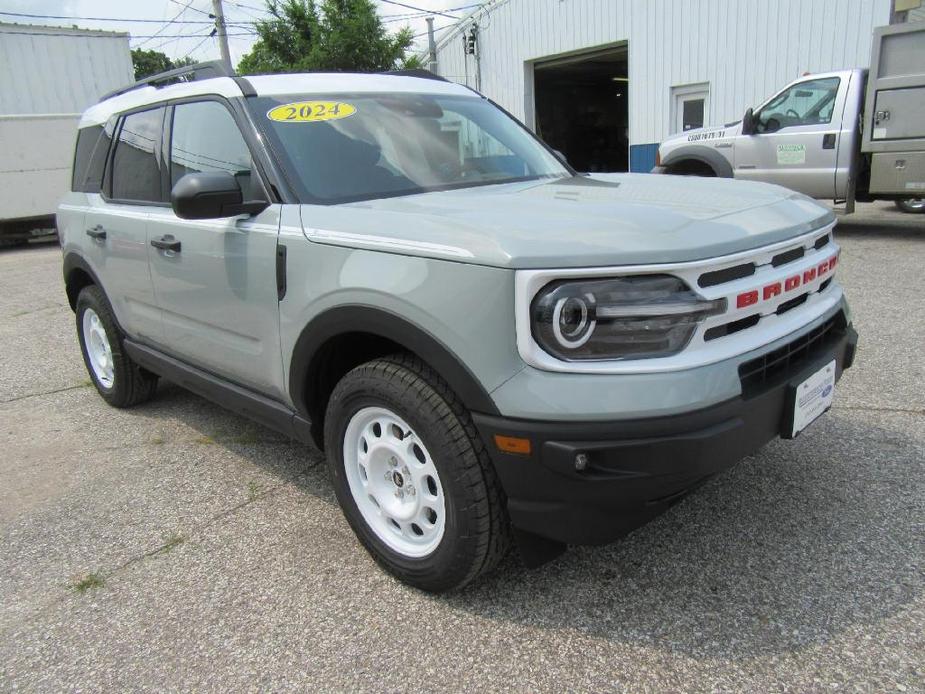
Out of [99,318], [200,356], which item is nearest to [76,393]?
[99,318]

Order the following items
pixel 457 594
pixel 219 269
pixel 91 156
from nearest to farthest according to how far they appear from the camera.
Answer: pixel 457 594
pixel 219 269
pixel 91 156

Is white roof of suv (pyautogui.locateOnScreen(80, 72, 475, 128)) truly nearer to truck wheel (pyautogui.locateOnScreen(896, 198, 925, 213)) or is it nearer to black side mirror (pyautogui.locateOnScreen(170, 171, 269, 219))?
black side mirror (pyautogui.locateOnScreen(170, 171, 269, 219))

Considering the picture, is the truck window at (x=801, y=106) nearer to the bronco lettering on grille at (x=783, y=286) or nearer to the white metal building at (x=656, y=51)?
the white metal building at (x=656, y=51)

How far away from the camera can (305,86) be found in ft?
10.3

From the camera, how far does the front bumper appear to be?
6.29ft

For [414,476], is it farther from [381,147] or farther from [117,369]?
[117,369]

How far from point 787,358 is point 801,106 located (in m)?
8.58

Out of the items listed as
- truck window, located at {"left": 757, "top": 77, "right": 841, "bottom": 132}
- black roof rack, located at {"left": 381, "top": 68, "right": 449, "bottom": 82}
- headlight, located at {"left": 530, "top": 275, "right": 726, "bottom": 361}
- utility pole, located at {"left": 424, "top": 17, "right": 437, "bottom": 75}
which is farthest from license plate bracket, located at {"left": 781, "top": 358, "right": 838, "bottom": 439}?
utility pole, located at {"left": 424, "top": 17, "right": 437, "bottom": 75}

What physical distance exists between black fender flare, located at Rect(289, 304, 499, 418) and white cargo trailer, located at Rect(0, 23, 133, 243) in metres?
14.3

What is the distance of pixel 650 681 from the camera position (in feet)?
6.66

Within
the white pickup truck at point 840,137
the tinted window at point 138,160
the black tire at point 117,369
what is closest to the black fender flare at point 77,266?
the black tire at point 117,369

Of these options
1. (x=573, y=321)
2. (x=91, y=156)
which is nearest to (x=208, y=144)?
(x=91, y=156)

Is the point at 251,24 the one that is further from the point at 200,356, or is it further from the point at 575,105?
the point at 200,356

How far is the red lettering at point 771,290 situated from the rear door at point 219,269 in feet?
5.49
